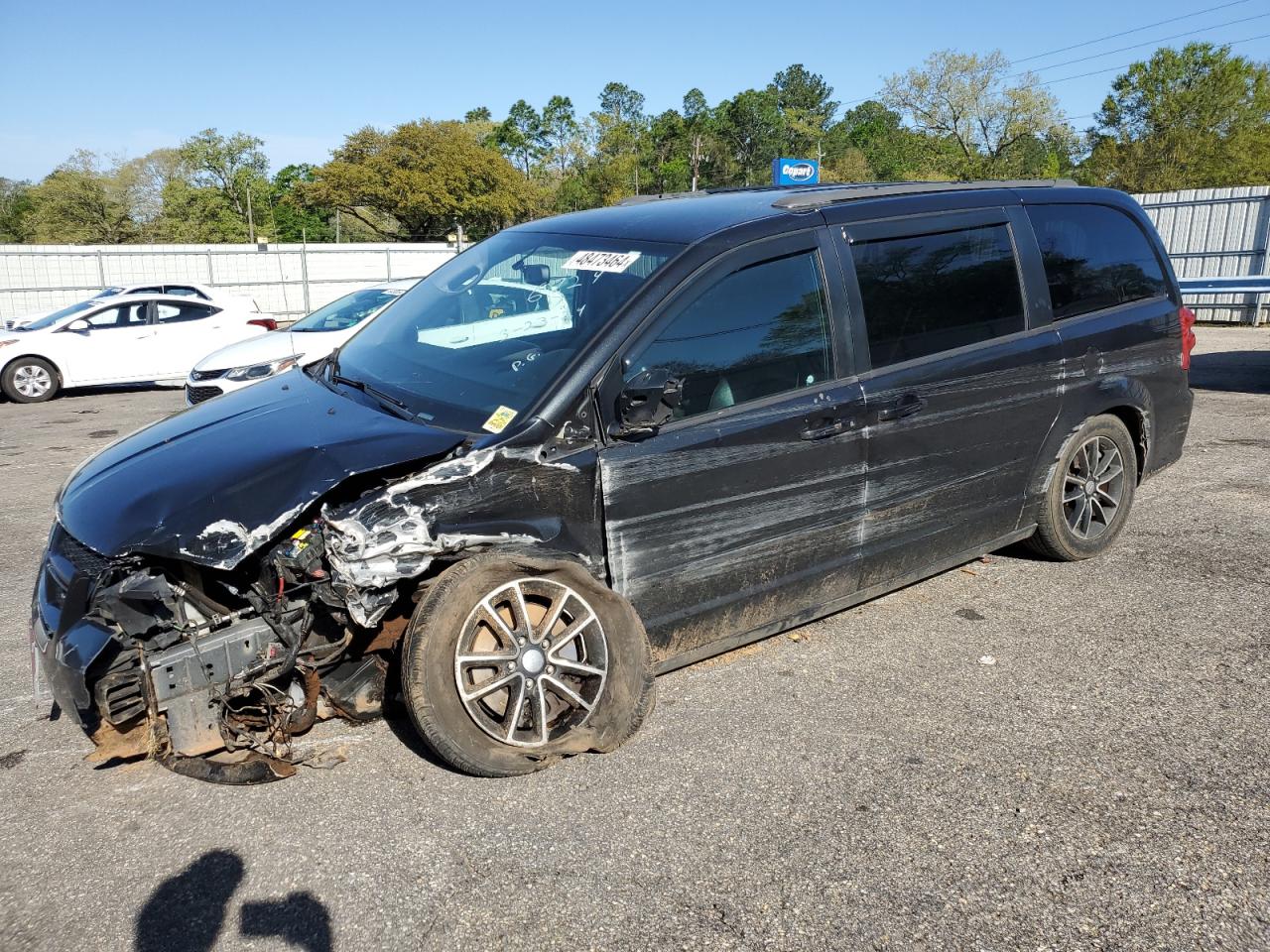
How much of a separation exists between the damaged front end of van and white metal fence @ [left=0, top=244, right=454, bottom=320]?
Answer: 23064mm

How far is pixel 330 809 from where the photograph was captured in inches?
122

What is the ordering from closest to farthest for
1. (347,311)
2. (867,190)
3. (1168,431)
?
(867,190)
(1168,431)
(347,311)

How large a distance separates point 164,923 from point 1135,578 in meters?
4.66

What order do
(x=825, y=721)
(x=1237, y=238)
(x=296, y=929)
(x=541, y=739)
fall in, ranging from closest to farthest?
(x=296, y=929)
(x=541, y=739)
(x=825, y=721)
(x=1237, y=238)

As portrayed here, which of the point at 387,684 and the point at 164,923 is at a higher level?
the point at 387,684

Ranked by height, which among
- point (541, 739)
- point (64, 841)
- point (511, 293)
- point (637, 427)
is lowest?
point (64, 841)

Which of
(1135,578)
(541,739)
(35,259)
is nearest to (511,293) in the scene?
(541,739)

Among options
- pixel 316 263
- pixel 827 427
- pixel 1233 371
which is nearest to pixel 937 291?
pixel 827 427

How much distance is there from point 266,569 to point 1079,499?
4.04 meters

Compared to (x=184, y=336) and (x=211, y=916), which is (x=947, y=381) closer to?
(x=211, y=916)

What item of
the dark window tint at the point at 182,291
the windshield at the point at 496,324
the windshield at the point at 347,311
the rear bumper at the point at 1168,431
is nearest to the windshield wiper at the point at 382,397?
the windshield at the point at 496,324

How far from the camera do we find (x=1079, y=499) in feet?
16.4

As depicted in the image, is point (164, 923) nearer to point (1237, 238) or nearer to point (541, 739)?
point (541, 739)

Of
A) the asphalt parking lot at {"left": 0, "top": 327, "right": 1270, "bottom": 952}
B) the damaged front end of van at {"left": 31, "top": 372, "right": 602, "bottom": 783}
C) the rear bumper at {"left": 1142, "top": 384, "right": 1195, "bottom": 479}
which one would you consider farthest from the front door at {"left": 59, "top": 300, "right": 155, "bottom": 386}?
the rear bumper at {"left": 1142, "top": 384, "right": 1195, "bottom": 479}
